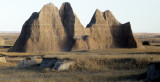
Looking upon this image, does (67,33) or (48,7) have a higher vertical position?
(48,7)

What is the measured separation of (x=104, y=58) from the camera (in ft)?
101

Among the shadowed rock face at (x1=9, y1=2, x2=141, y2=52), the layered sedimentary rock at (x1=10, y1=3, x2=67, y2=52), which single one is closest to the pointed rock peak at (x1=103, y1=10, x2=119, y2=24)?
the shadowed rock face at (x1=9, y1=2, x2=141, y2=52)

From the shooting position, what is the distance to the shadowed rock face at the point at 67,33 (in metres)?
61.9

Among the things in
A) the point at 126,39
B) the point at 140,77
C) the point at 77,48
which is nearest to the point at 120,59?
the point at 140,77

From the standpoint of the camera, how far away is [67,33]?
65.1m

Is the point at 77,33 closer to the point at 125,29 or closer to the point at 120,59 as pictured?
the point at 125,29

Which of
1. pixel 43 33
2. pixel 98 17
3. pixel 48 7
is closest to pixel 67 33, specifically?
pixel 43 33

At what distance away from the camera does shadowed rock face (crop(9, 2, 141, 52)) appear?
203 feet

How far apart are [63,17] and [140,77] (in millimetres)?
46714

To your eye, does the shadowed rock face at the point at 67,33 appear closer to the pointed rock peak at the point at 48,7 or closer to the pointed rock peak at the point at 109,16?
the pointed rock peak at the point at 48,7

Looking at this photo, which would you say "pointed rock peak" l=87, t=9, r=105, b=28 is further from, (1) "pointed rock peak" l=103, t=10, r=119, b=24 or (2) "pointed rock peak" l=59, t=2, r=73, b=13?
(2) "pointed rock peak" l=59, t=2, r=73, b=13

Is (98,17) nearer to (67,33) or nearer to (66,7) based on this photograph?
(66,7)

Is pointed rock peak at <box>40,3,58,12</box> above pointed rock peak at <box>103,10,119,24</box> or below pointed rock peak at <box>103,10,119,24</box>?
above

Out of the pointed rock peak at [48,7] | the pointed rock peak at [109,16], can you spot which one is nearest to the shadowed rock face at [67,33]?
the pointed rock peak at [48,7]
